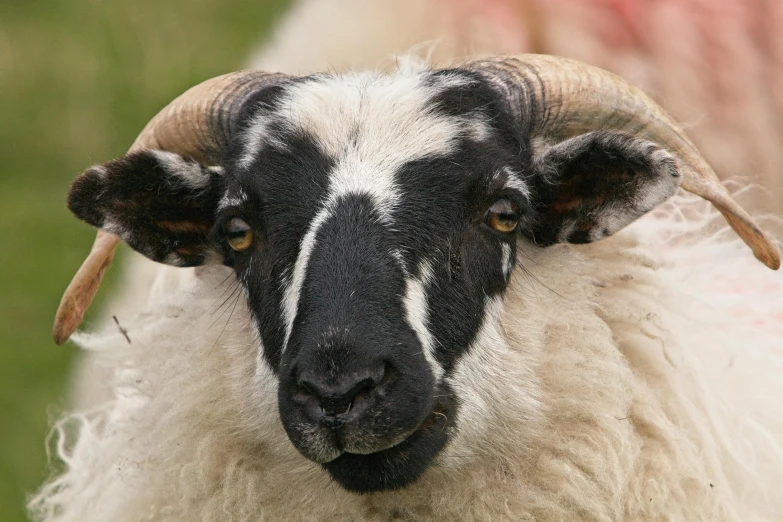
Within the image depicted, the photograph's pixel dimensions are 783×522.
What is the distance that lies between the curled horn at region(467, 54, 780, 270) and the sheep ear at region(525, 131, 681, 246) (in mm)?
179

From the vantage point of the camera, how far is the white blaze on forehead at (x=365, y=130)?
359 cm

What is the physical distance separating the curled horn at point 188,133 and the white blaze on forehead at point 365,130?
269mm

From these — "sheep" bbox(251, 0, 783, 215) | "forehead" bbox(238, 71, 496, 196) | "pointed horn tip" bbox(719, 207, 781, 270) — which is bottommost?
"sheep" bbox(251, 0, 783, 215)

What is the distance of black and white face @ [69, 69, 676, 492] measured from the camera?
129 inches

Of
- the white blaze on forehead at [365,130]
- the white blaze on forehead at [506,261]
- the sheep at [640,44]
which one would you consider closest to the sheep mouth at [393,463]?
the white blaze on forehead at [365,130]

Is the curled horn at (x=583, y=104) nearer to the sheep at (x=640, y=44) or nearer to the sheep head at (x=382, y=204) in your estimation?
the sheep head at (x=382, y=204)

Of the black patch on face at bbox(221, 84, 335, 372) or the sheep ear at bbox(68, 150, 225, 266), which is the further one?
the sheep ear at bbox(68, 150, 225, 266)

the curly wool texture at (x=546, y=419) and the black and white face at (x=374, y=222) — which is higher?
the black and white face at (x=374, y=222)

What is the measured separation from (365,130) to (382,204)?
13.2 inches

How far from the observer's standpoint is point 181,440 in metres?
4.05

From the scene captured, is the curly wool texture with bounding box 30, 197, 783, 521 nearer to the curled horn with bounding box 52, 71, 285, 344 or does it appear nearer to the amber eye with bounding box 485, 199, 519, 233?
the amber eye with bounding box 485, 199, 519, 233

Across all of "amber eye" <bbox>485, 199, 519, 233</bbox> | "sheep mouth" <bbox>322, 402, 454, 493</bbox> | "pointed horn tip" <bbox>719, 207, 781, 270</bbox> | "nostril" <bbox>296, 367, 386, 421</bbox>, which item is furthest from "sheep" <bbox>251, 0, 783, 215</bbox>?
"nostril" <bbox>296, 367, 386, 421</bbox>

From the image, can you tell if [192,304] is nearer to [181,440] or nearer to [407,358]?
[181,440]

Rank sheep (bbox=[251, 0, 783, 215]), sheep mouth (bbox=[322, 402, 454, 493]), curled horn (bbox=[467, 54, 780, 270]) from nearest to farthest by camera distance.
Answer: sheep mouth (bbox=[322, 402, 454, 493]) < curled horn (bbox=[467, 54, 780, 270]) < sheep (bbox=[251, 0, 783, 215])
